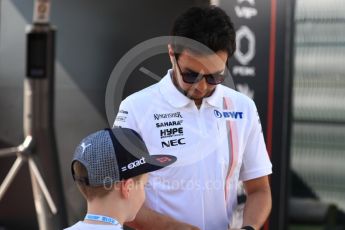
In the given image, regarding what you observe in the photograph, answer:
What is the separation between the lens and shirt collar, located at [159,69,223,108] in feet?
7.78

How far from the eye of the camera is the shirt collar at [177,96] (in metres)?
2.37

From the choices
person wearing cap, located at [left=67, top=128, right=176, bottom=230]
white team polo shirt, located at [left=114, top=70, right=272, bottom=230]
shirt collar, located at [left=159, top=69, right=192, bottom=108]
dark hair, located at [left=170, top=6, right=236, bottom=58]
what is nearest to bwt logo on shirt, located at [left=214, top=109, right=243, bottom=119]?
white team polo shirt, located at [left=114, top=70, right=272, bottom=230]

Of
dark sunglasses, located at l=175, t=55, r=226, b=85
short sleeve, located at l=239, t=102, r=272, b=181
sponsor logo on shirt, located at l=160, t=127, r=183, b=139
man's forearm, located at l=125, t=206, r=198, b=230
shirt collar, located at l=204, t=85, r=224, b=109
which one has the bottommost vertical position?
man's forearm, located at l=125, t=206, r=198, b=230

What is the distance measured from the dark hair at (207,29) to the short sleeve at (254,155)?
0.27m

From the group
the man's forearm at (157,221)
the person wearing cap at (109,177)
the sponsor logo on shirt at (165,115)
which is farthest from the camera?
the sponsor logo on shirt at (165,115)

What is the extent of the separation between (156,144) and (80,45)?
7.35ft

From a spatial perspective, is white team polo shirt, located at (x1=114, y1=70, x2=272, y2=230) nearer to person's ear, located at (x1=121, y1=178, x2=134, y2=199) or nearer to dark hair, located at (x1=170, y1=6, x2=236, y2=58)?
dark hair, located at (x1=170, y1=6, x2=236, y2=58)

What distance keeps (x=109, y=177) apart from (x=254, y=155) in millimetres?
763

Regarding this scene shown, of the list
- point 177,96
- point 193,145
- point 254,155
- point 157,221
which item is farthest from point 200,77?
point 157,221

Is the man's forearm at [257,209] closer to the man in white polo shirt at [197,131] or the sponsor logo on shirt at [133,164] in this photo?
the man in white polo shirt at [197,131]

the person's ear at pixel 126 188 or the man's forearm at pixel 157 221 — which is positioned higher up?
the person's ear at pixel 126 188

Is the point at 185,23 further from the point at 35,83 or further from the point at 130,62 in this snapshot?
the point at 35,83

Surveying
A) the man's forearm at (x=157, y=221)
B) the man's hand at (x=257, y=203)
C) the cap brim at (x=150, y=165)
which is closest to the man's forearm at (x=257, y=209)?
the man's hand at (x=257, y=203)

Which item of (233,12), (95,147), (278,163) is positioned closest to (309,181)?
(278,163)
